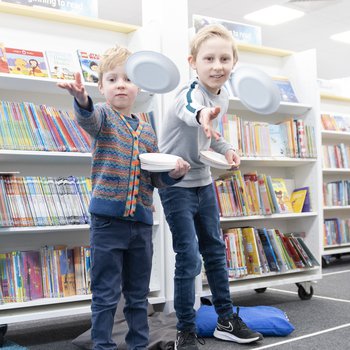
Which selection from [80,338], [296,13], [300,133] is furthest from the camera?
[296,13]

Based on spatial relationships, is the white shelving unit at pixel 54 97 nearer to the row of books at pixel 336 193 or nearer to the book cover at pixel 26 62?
the book cover at pixel 26 62

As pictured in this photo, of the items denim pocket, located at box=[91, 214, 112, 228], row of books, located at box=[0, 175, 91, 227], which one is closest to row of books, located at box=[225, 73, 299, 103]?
row of books, located at box=[0, 175, 91, 227]

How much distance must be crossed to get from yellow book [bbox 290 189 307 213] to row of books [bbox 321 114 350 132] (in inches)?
63.5

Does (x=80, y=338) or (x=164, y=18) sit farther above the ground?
(x=164, y=18)

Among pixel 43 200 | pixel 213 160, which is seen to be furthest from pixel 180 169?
pixel 43 200

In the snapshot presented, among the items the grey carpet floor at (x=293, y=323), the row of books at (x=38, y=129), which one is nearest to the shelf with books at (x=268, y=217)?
the grey carpet floor at (x=293, y=323)

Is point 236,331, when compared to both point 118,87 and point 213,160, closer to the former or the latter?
point 213,160

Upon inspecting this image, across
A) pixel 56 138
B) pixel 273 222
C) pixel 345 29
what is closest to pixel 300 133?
pixel 273 222

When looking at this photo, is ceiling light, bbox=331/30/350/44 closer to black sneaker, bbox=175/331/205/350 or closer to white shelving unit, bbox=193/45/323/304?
white shelving unit, bbox=193/45/323/304

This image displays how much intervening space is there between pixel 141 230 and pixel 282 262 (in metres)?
1.57

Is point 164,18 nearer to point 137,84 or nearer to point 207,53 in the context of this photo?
point 207,53

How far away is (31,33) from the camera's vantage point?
252 cm

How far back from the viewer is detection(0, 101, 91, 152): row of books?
7.30 feet

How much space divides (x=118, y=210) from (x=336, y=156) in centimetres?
364
